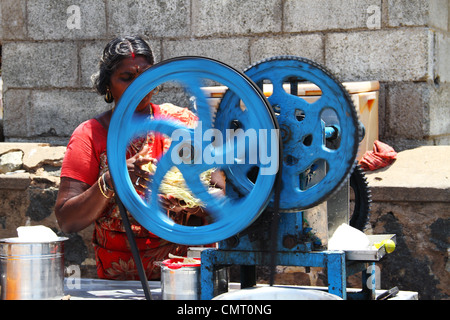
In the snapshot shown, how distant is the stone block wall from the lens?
441 centimetres

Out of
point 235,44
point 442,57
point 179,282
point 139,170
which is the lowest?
point 179,282

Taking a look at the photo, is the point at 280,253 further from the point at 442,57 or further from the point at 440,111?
the point at 442,57

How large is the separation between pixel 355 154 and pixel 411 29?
113 inches

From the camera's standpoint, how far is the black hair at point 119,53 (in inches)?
104

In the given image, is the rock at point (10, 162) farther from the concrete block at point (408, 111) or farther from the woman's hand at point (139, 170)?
the woman's hand at point (139, 170)

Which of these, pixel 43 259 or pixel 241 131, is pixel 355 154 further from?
pixel 43 259

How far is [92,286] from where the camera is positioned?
2436 mm

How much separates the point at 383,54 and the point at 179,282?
9.70 feet

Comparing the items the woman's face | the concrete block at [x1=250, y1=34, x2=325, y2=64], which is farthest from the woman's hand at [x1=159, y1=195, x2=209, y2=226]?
the concrete block at [x1=250, y1=34, x2=325, y2=64]

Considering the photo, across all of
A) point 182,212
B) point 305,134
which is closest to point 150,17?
point 182,212

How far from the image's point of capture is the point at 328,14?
14.9 ft

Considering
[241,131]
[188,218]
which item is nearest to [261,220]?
[241,131]

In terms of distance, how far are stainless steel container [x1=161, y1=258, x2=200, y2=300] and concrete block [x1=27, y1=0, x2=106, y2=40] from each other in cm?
335

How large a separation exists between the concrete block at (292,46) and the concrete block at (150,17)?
0.53 meters
